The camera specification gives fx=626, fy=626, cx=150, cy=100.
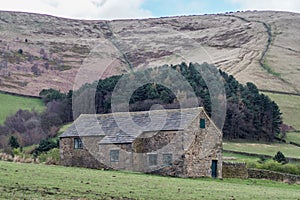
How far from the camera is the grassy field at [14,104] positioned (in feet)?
352

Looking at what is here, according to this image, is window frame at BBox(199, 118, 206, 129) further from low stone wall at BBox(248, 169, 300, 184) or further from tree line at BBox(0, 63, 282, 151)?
tree line at BBox(0, 63, 282, 151)

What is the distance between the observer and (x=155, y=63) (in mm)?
168500

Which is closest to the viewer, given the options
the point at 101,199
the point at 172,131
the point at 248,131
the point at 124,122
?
the point at 101,199

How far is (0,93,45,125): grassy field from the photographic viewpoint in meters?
107

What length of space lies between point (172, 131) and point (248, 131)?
44.8m

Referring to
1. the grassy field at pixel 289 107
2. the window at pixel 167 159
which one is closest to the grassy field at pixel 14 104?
the grassy field at pixel 289 107

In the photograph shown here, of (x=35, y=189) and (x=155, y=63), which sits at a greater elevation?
(x=155, y=63)

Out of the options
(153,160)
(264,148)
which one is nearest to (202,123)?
(153,160)

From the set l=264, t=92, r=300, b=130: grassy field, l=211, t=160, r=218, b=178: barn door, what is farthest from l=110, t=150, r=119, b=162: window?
l=264, t=92, r=300, b=130: grassy field

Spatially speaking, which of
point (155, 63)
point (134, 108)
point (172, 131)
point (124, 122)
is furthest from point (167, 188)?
point (155, 63)

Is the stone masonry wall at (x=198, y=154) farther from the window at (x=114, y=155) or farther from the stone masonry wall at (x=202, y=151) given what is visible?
the window at (x=114, y=155)

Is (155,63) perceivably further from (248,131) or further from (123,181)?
(123,181)

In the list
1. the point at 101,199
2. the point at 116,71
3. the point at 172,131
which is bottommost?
the point at 101,199

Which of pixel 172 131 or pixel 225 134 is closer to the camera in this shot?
pixel 172 131
